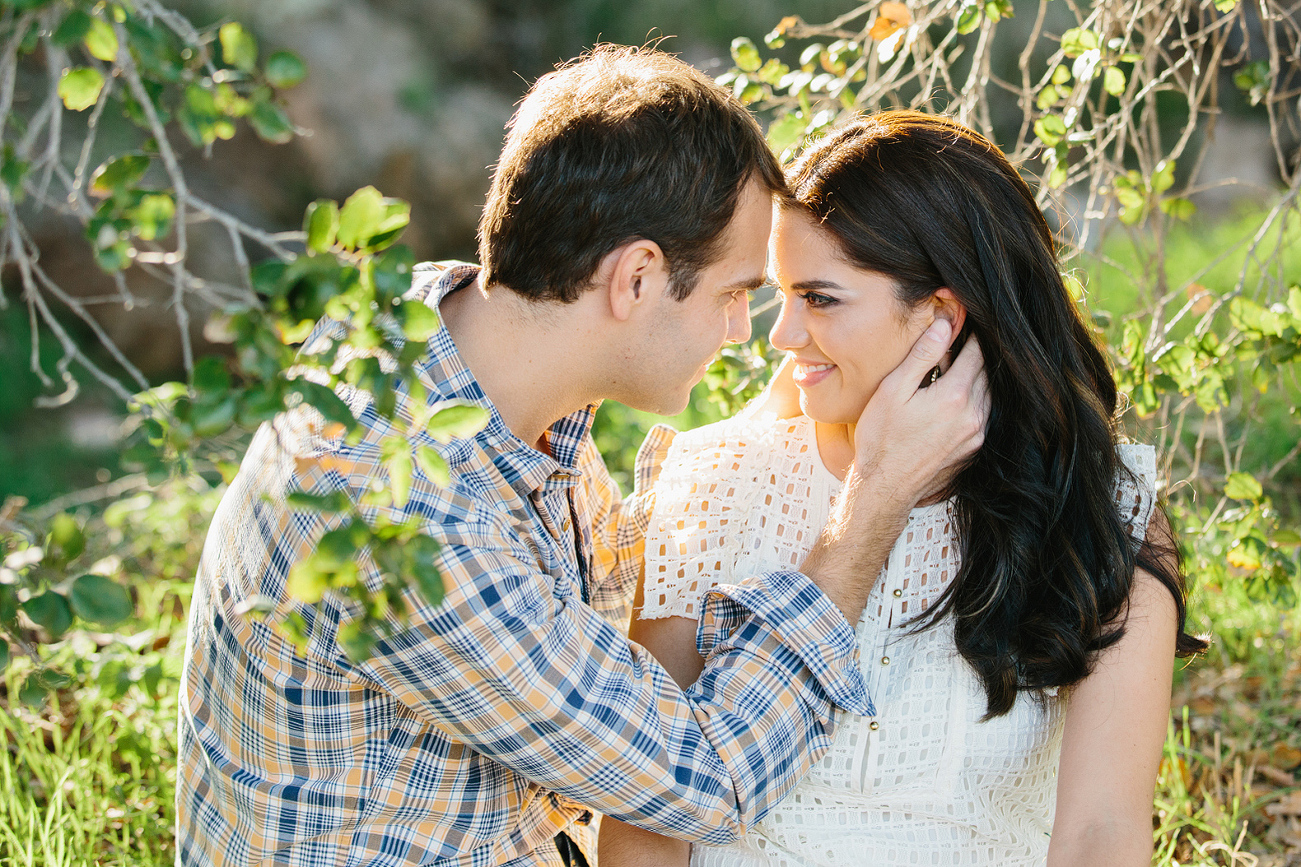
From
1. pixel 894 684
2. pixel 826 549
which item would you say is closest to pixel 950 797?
pixel 894 684

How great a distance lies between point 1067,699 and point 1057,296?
782 mm

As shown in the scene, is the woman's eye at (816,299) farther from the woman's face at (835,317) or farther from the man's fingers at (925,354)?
the man's fingers at (925,354)

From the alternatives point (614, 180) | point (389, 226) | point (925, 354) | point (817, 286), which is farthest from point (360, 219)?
point (925, 354)

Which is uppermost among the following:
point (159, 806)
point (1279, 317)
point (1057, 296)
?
point (1057, 296)

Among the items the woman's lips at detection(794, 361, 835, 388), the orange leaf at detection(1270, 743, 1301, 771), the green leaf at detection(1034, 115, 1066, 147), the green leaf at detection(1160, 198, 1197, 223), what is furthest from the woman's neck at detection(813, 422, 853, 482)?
the orange leaf at detection(1270, 743, 1301, 771)

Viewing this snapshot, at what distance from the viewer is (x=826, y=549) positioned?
194 centimetres

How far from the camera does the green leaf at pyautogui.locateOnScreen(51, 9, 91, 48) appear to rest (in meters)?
0.91

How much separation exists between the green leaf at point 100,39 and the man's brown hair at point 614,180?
936 mm

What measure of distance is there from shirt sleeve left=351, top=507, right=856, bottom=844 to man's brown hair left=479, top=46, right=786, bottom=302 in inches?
21.0

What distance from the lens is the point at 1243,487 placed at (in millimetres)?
2391

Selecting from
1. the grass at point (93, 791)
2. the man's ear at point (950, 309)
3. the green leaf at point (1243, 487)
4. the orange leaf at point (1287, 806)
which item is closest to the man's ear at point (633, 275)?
the man's ear at point (950, 309)

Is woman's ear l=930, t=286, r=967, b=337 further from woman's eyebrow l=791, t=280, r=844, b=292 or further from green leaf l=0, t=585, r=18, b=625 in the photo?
green leaf l=0, t=585, r=18, b=625

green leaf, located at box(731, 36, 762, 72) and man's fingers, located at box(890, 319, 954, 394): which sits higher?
green leaf, located at box(731, 36, 762, 72)

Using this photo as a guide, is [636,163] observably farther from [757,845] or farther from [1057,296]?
[757,845]
